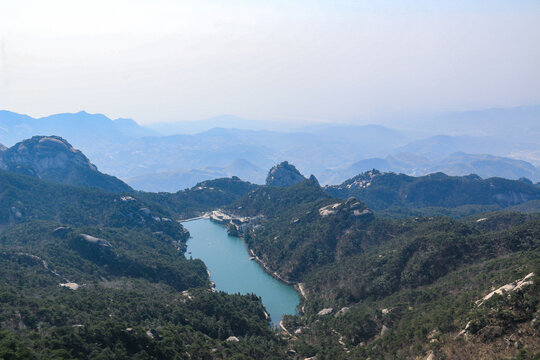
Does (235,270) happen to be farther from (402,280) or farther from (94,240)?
(402,280)

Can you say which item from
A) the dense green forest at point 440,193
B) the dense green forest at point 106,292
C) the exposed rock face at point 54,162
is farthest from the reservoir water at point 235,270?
the dense green forest at point 440,193

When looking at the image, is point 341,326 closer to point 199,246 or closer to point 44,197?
point 199,246

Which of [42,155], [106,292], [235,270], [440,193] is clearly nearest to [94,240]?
[106,292]

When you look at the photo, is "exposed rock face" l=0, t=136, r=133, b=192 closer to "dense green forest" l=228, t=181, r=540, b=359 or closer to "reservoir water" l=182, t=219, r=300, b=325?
"reservoir water" l=182, t=219, r=300, b=325

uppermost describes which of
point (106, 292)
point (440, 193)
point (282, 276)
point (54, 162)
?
point (54, 162)

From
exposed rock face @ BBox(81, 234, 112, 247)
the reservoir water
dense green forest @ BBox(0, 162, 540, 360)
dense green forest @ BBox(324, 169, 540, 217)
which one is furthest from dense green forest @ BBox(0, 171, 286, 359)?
dense green forest @ BBox(324, 169, 540, 217)

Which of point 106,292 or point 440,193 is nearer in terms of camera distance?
point 106,292

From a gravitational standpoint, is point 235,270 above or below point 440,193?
below
